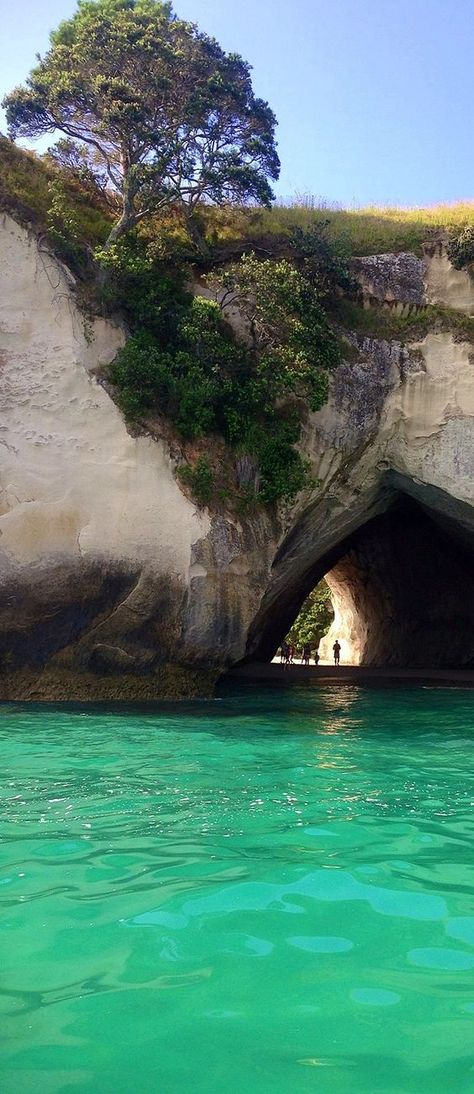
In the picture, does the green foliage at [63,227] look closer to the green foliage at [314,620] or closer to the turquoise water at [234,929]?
the turquoise water at [234,929]

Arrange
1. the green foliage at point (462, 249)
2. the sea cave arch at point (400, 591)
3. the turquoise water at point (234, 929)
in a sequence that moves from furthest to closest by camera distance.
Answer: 1. the sea cave arch at point (400, 591)
2. the green foliage at point (462, 249)
3. the turquoise water at point (234, 929)

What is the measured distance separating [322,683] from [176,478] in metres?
9.24

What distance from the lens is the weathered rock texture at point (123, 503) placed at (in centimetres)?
1539

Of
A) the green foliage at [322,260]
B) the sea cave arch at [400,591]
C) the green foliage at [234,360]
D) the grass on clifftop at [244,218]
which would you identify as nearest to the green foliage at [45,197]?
the grass on clifftop at [244,218]

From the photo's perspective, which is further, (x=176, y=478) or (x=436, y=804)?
(x=176, y=478)

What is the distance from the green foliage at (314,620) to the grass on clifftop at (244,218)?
2755 cm

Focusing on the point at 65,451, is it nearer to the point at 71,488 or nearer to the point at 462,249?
the point at 71,488

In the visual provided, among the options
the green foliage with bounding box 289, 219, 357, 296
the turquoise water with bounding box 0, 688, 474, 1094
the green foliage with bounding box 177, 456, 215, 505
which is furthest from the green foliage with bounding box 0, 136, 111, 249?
the turquoise water with bounding box 0, 688, 474, 1094

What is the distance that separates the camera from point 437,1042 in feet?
10.3

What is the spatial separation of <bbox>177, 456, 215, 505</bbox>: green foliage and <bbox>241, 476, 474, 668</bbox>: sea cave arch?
7521 millimetres

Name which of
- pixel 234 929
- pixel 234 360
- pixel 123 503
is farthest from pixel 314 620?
pixel 234 929

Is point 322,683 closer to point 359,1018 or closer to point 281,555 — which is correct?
point 281,555

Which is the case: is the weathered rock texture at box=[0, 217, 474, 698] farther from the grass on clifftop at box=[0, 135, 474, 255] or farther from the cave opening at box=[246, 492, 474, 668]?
the cave opening at box=[246, 492, 474, 668]

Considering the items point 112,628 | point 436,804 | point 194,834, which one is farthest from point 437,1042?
point 112,628
